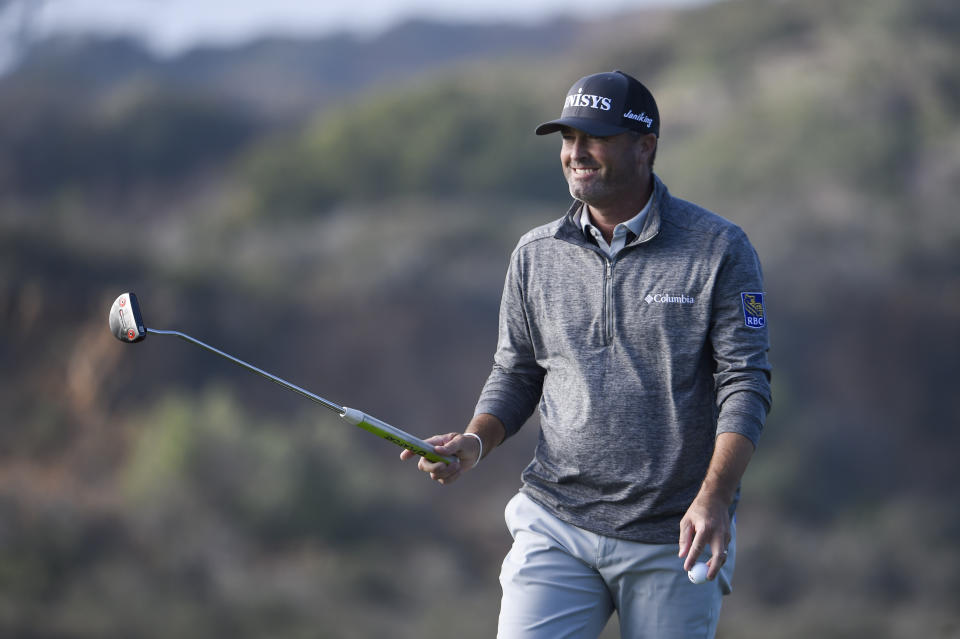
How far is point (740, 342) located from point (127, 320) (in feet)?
5.66

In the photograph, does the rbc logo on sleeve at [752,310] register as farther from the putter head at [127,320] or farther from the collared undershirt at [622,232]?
the putter head at [127,320]

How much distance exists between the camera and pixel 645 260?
10.6 ft

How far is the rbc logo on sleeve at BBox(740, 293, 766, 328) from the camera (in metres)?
3.08

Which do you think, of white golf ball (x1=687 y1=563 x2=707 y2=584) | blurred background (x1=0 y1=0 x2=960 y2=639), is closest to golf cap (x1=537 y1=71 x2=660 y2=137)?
white golf ball (x1=687 y1=563 x2=707 y2=584)

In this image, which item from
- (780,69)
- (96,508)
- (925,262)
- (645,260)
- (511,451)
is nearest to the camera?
(645,260)

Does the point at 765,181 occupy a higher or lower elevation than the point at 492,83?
lower

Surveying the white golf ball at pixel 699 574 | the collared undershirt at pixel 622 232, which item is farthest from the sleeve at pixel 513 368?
the white golf ball at pixel 699 574

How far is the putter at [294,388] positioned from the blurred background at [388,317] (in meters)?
8.49

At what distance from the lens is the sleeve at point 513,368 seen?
3516mm

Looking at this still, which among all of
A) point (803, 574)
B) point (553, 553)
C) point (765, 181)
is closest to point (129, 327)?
point (553, 553)

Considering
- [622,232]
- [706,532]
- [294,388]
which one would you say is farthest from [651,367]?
[294,388]

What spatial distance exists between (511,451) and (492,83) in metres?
13.3

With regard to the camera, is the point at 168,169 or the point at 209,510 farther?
the point at 168,169

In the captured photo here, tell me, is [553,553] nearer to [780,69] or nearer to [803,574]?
[803,574]
